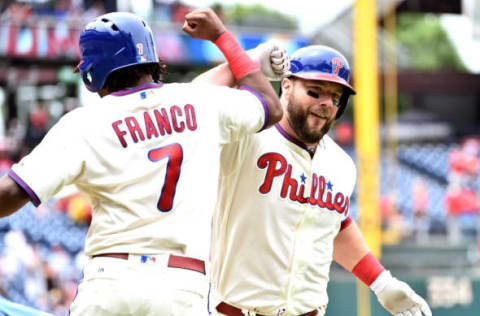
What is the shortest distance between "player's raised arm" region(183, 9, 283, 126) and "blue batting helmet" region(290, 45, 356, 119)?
72 cm

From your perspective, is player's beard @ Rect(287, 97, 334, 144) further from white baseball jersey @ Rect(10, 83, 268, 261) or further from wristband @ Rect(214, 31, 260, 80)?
white baseball jersey @ Rect(10, 83, 268, 261)

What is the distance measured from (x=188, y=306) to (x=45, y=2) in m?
15.6

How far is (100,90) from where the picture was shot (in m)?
2.89

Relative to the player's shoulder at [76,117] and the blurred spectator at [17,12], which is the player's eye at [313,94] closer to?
the player's shoulder at [76,117]

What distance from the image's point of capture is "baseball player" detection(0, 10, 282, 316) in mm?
2623

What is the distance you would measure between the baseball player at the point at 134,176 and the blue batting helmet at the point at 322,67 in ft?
3.14

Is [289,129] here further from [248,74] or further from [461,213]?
[461,213]

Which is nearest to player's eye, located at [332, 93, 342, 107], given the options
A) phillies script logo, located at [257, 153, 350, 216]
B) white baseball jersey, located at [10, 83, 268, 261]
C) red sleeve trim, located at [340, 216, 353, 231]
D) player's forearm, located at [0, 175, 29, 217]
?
phillies script logo, located at [257, 153, 350, 216]

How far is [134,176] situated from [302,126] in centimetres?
125

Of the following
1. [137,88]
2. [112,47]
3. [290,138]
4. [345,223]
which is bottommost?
[345,223]

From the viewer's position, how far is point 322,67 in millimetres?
3764

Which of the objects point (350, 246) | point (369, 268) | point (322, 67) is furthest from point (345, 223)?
point (322, 67)

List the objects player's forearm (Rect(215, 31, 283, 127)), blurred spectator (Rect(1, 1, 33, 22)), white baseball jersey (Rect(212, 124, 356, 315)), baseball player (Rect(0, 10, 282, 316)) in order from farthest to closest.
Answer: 1. blurred spectator (Rect(1, 1, 33, 22))
2. white baseball jersey (Rect(212, 124, 356, 315))
3. player's forearm (Rect(215, 31, 283, 127))
4. baseball player (Rect(0, 10, 282, 316))

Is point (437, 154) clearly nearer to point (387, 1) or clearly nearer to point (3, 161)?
point (387, 1)
